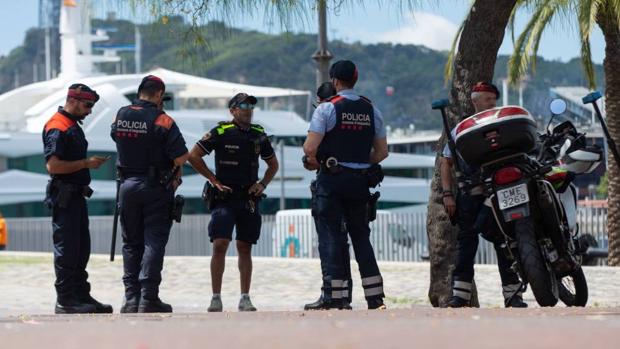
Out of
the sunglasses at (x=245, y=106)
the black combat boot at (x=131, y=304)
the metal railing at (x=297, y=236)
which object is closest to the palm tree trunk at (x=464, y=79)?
the sunglasses at (x=245, y=106)

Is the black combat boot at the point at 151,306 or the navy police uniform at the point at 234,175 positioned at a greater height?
the navy police uniform at the point at 234,175

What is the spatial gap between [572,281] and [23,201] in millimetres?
55100

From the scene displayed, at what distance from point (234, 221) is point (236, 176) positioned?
0.31 metres

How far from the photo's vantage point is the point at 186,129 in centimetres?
6581

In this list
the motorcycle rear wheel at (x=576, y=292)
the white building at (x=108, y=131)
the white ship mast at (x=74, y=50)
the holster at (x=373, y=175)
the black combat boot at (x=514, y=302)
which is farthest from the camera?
the white ship mast at (x=74, y=50)

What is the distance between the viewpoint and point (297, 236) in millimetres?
31953

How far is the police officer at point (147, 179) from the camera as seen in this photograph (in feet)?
27.1

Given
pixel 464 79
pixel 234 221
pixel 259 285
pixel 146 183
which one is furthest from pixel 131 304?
pixel 259 285

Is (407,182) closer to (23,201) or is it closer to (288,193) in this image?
(288,193)

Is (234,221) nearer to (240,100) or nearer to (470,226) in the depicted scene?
(240,100)

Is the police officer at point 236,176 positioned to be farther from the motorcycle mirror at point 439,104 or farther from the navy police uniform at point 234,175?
the motorcycle mirror at point 439,104

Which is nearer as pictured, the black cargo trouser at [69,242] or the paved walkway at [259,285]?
the black cargo trouser at [69,242]

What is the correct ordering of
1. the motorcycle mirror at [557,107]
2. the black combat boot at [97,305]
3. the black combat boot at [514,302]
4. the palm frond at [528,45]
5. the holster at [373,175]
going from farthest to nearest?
the palm frond at [528,45], the black combat boot at [97,305], the motorcycle mirror at [557,107], the holster at [373,175], the black combat boot at [514,302]

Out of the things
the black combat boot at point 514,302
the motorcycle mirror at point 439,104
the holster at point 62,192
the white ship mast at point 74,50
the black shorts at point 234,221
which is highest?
the white ship mast at point 74,50
